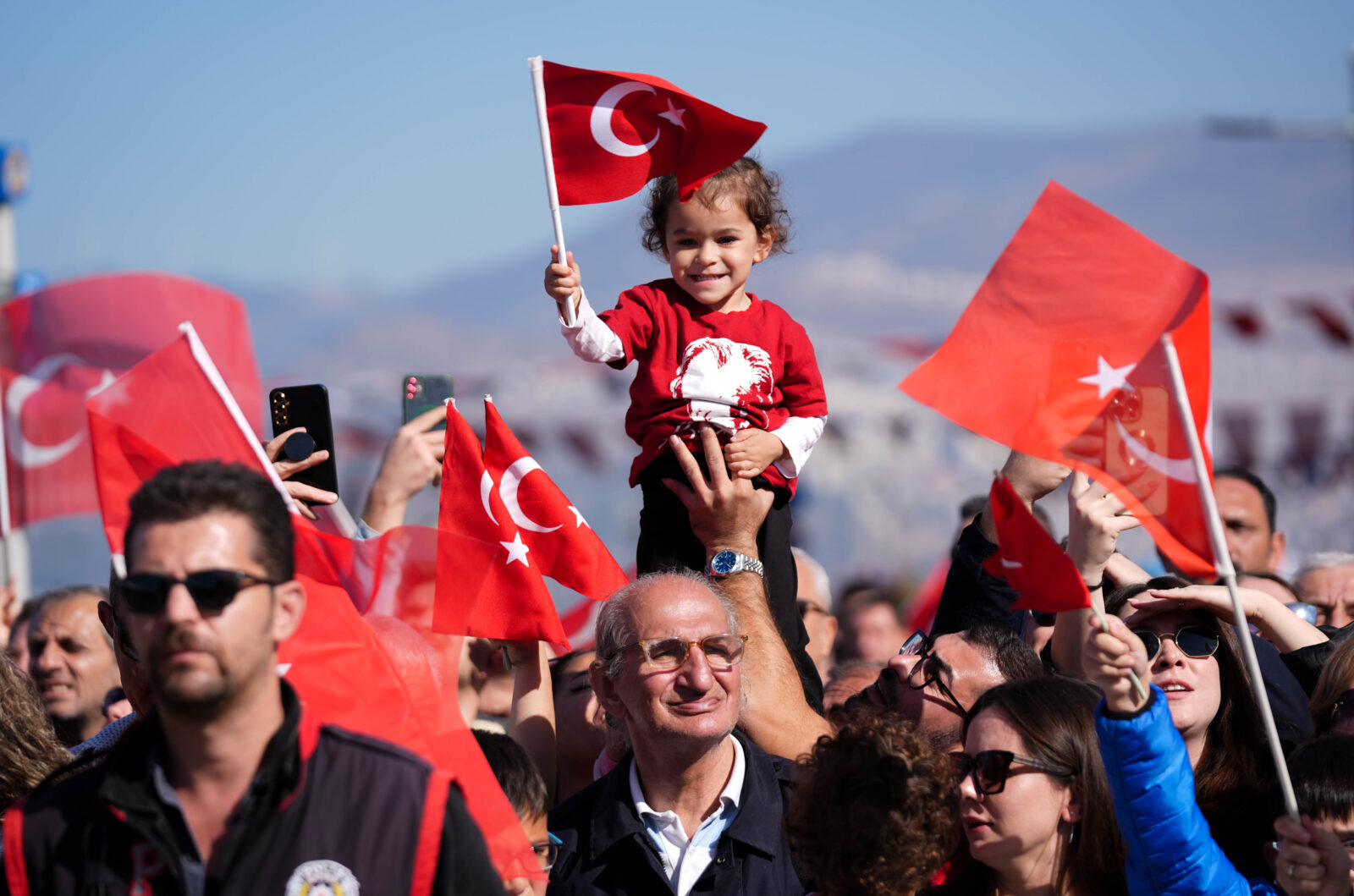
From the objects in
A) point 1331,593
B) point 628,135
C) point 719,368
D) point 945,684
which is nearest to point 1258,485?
point 1331,593

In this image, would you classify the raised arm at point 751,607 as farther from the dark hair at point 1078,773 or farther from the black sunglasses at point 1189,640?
the black sunglasses at point 1189,640

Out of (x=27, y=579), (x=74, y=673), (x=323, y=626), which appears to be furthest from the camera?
(x=27, y=579)

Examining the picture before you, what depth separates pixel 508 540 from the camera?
4.37 m

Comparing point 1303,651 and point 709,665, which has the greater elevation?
point 709,665

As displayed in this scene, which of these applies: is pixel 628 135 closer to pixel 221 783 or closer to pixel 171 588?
pixel 171 588

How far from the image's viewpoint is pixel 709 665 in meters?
3.58

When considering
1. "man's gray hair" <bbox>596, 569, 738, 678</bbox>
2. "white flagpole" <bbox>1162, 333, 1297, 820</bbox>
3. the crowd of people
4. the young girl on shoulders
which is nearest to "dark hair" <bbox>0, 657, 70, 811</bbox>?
the crowd of people

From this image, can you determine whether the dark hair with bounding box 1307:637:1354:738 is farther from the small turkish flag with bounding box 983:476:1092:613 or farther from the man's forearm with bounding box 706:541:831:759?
the man's forearm with bounding box 706:541:831:759

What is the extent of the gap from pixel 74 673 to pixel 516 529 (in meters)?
2.61

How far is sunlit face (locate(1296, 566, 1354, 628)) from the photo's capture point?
18.7ft

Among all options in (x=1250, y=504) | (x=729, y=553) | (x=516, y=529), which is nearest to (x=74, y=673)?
(x=516, y=529)

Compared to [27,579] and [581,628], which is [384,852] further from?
[27,579]

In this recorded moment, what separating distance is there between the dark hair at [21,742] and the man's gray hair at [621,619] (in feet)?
4.46

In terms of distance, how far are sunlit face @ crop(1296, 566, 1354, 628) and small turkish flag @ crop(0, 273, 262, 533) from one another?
5.65 m
